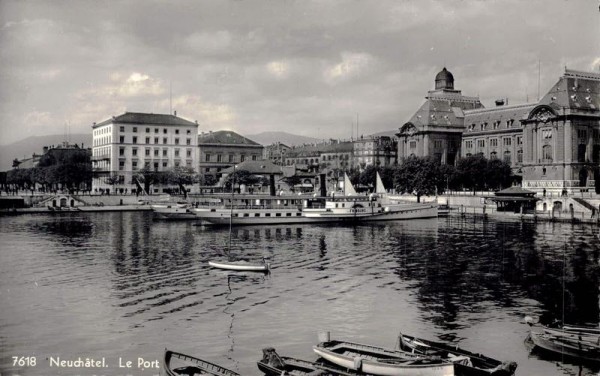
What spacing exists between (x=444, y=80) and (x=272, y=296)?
141457 millimetres

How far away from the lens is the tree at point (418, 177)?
380 ft

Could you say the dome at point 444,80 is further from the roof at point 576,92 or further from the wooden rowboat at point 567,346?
the wooden rowboat at point 567,346

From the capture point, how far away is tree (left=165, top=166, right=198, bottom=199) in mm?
133000

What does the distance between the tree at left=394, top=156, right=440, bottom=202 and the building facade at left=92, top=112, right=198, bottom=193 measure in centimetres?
4856

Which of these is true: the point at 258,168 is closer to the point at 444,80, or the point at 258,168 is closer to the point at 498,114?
the point at 444,80

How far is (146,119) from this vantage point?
458ft

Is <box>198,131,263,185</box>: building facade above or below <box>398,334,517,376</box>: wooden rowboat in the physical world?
above

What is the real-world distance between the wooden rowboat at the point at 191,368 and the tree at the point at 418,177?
9692 cm

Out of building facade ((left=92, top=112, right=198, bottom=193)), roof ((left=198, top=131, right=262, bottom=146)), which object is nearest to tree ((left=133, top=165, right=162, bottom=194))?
building facade ((left=92, top=112, right=198, bottom=193))

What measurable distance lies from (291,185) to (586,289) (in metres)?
115

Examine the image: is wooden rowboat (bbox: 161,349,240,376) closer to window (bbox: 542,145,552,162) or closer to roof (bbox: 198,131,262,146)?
window (bbox: 542,145,552,162)

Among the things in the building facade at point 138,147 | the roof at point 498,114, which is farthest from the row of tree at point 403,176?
the roof at point 498,114

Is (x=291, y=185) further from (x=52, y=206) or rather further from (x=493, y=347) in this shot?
(x=493, y=347)

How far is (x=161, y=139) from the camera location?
141 meters
